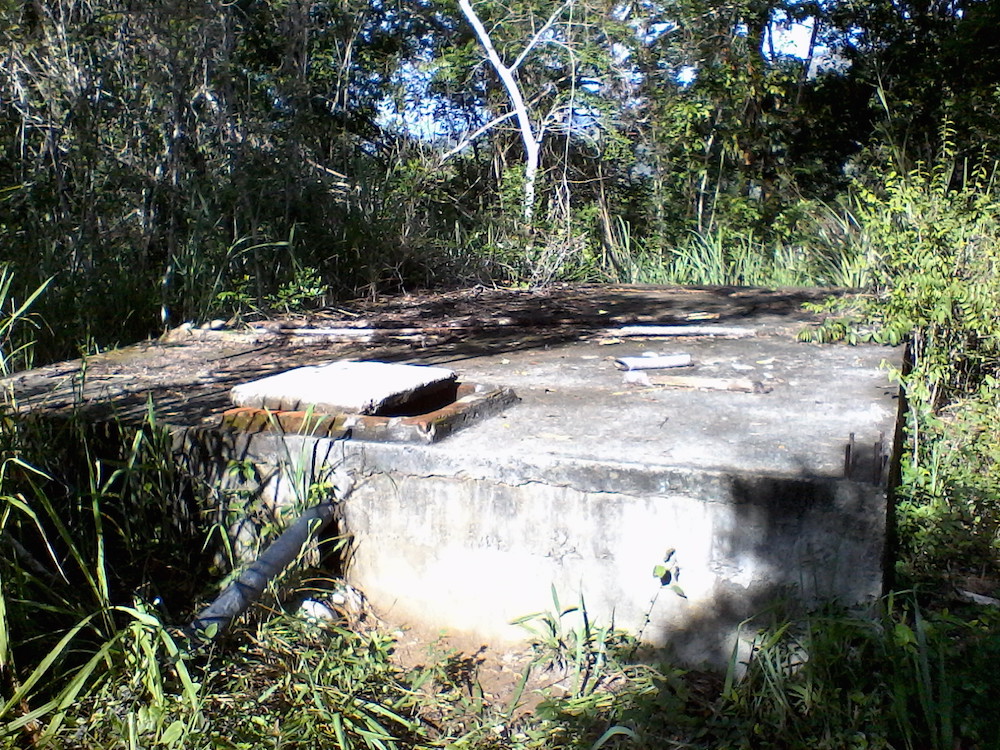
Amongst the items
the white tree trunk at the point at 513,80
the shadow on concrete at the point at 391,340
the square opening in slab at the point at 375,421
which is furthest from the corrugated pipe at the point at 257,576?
the white tree trunk at the point at 513,80

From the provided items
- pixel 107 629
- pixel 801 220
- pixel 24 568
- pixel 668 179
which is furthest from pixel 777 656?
pixel 668 179

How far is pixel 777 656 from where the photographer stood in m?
2.08

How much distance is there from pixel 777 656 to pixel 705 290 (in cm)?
433

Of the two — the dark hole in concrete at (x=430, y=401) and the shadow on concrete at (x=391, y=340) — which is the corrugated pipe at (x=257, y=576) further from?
the shadow on concrete at (x=391, y=340)

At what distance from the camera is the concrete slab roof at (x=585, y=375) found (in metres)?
2.53

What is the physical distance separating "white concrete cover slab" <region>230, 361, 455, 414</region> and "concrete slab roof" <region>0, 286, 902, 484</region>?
202 mm

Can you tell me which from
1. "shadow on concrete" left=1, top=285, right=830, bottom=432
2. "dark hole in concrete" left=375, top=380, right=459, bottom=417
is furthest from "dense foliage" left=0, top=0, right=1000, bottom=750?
"dark hole in concrete" left=375, top=380, right=459, bottom=417

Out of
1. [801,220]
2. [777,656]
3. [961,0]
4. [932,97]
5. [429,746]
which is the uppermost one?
[961,0]

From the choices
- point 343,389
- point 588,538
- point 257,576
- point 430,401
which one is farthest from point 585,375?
point 257,576

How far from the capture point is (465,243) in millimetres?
6918

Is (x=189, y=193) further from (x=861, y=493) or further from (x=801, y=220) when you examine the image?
(x=801, y=220)

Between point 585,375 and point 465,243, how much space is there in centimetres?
360

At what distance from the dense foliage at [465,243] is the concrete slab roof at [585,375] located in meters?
0.29

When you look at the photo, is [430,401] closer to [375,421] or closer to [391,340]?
[375,421]
